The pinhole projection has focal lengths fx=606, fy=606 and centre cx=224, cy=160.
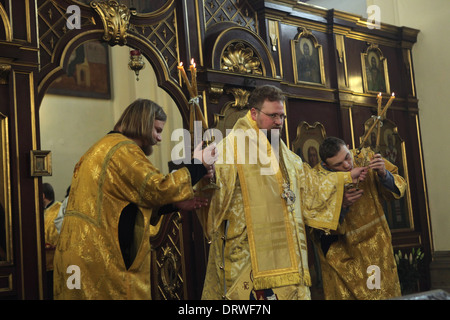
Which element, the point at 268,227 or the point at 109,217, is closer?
the point at 109,217

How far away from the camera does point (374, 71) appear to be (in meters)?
9.41

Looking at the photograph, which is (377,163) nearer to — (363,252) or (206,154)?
(363,252)

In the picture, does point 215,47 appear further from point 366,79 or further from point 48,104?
point 48,104

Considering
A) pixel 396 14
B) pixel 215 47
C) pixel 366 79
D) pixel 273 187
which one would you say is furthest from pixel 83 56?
pixel 273 187

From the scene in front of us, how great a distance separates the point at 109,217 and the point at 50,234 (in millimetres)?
3107

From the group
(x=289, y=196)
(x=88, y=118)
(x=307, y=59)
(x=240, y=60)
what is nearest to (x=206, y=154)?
(x=289, y=196)

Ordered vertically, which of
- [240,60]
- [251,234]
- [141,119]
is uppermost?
[240,60]

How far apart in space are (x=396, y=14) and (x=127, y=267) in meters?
7.95

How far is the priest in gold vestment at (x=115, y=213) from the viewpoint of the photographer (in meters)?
3.63

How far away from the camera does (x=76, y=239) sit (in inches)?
144

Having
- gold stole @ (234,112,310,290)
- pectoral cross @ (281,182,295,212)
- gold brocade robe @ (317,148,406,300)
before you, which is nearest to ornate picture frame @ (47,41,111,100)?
gold brocade robe @ (317,148,406,300)

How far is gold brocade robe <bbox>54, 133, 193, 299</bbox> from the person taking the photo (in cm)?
363

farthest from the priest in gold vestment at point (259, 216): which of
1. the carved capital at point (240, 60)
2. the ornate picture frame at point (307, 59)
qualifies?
the ornate picture frame at point (307, 59)

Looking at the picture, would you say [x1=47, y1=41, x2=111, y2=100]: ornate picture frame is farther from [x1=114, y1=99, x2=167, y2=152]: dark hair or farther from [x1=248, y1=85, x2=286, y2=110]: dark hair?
[x1=114, y1=99, x2=167, y2=152]: dark hair
